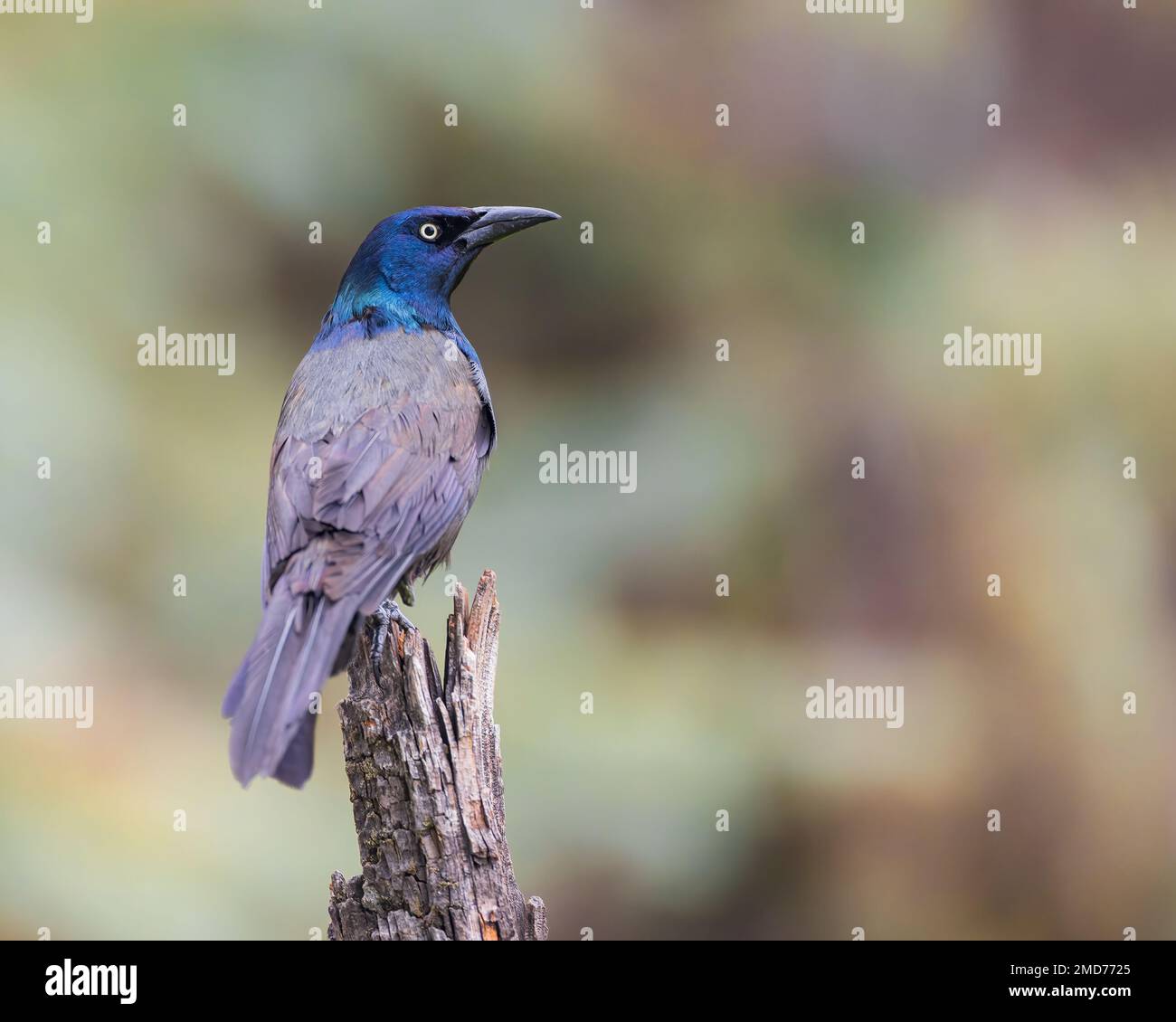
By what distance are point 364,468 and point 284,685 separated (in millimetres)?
1022

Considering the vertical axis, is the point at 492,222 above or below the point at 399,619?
above

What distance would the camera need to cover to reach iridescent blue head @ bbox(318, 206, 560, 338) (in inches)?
210

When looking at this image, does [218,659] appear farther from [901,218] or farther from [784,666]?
[901,218]

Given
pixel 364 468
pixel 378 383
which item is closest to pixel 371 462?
pixel 364 468

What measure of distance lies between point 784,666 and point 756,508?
114 cm

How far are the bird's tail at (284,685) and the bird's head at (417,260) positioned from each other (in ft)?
6.08

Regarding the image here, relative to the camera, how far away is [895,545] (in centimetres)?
930

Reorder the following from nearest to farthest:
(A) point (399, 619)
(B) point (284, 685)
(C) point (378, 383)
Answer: (B) point (284, 685) → (A) point (399, 619) → (C) point (378, 383)

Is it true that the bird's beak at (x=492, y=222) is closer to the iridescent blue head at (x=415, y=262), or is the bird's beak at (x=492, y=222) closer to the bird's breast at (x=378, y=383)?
the iridescent blue head at (x=415, y=262)

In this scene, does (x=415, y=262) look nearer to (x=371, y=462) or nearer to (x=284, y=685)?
(x=371, y=462)

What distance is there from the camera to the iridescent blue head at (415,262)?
5328 mm

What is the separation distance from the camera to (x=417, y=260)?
5371 millimetres

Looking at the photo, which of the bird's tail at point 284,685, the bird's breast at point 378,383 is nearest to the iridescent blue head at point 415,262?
the bird's breast at point 378,383

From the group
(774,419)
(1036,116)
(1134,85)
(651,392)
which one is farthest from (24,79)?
(1134,85)
